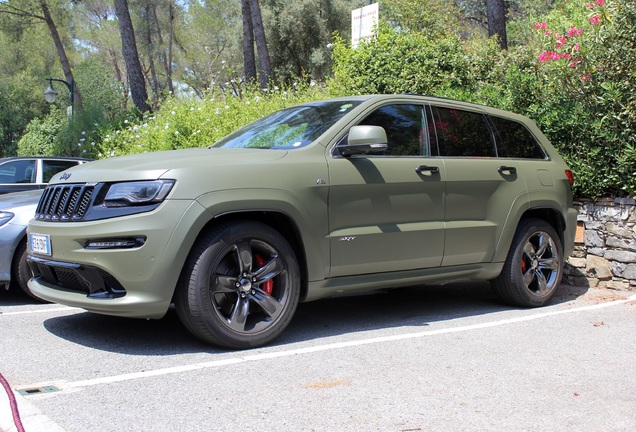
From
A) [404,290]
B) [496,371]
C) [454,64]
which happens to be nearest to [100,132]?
[454,64]

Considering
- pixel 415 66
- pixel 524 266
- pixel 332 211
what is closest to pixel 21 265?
pixel 332 211

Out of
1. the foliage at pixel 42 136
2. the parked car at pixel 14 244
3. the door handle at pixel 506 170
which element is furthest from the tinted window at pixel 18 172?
the foliage at pixel 42 136

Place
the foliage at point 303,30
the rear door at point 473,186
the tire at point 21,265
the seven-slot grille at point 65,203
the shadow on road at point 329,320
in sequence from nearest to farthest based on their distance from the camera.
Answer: the seven-slot grille at point 65,203 → the shadow on road at point 329,320 → the rear door at point 473,186 → the tire at point 21,265 → the foliage at point 303,30

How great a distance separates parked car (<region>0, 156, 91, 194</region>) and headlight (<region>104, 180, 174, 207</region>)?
19.2 feet

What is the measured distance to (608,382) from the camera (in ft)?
14.0

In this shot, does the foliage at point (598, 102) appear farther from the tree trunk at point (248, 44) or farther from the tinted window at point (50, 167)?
the tree trunk at point (248, 44)

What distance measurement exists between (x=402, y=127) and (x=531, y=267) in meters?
1.97

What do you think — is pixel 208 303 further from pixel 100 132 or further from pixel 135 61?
pixel 135 61

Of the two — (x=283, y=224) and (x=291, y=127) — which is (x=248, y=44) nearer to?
(x=291, y=127)

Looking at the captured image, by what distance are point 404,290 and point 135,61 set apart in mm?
15347

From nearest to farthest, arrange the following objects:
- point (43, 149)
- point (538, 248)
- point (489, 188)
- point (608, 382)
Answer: point (608, 382), point (489, 188), point (538, 248), point (43, 149)

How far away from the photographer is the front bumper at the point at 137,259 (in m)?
4.41

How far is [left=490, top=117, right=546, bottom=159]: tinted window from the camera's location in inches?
261

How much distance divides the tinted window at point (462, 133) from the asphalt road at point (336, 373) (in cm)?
148
